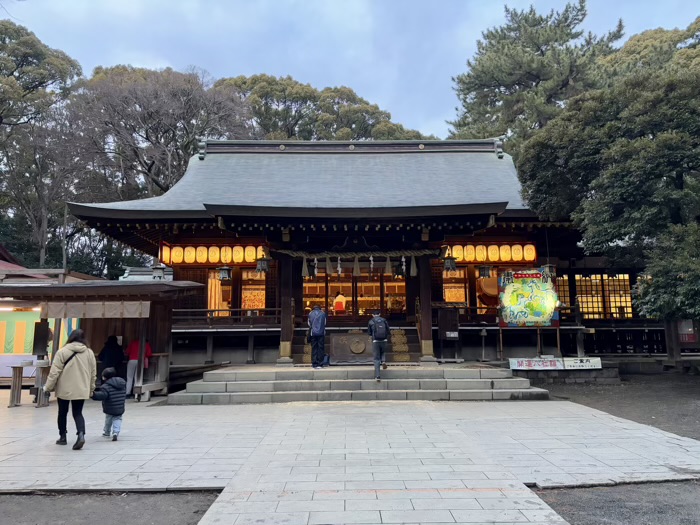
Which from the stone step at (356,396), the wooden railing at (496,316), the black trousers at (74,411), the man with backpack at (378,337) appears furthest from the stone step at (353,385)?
the black trousers at (74,411)

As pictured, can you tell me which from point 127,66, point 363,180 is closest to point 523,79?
point 363,180

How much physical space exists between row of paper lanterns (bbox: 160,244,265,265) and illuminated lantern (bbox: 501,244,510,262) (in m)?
8.47

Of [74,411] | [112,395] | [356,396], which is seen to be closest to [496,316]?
[356,396]

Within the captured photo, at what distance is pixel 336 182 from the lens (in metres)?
18.3

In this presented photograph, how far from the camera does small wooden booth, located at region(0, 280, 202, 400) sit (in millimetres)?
10227

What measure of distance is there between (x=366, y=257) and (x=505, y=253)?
18.4 ft

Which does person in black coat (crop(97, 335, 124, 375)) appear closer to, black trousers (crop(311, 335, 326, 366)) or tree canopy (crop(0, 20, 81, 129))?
black trousers (crop(311, 335, 326, 366))

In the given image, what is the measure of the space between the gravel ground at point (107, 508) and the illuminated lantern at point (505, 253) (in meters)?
13.9

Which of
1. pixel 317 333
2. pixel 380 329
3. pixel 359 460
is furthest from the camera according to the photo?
pixel 317 333

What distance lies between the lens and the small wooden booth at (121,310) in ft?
33.6

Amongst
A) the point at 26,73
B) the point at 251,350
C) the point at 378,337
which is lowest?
the point at 251,350

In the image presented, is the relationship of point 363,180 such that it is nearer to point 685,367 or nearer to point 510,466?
point 685,367

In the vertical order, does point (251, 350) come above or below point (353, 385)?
above

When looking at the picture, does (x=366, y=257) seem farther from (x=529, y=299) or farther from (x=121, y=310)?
(x=121, y=310)
